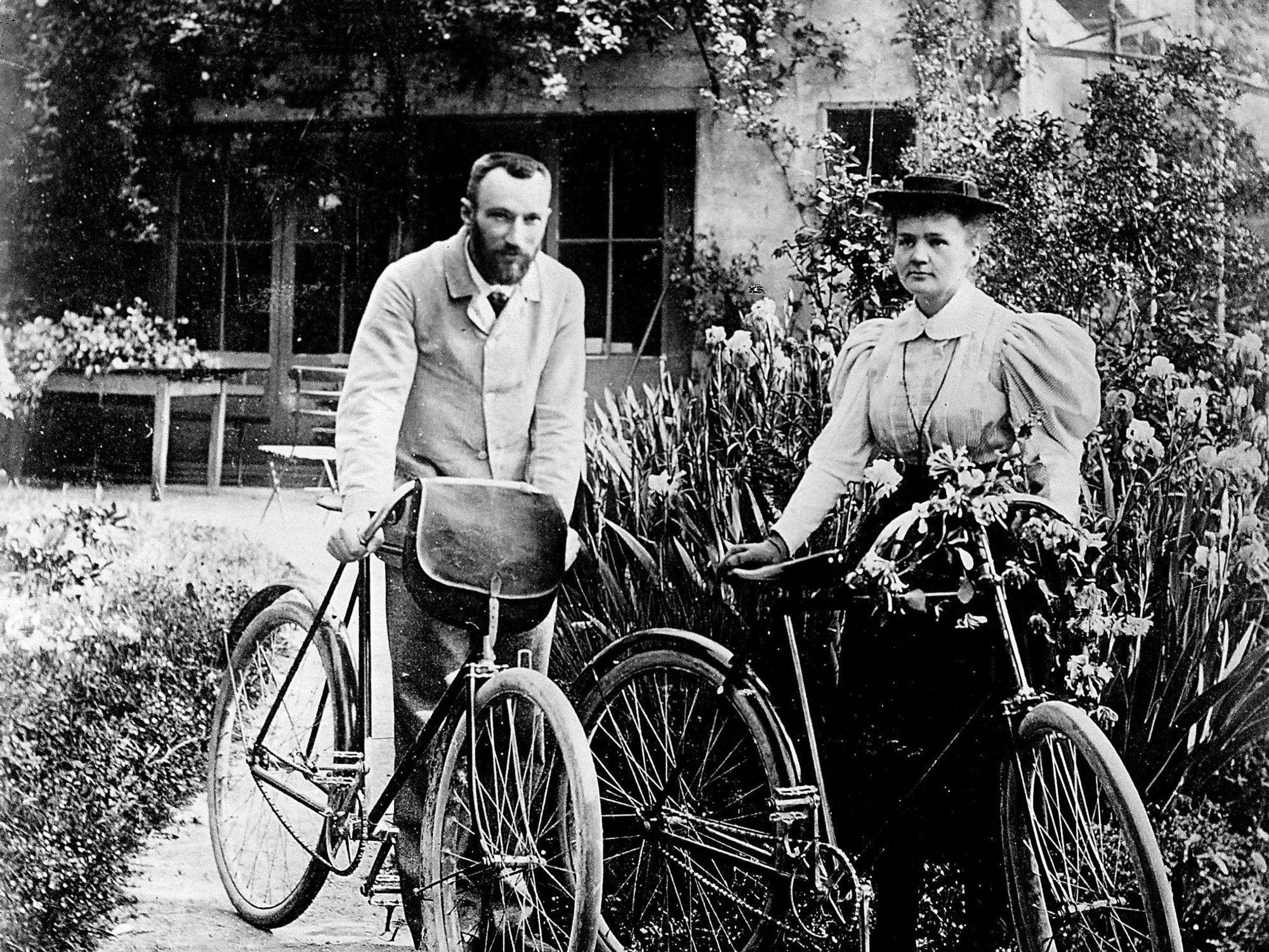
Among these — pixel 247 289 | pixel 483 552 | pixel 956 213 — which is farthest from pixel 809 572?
pixel 247 289

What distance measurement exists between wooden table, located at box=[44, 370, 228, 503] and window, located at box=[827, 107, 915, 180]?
176cm

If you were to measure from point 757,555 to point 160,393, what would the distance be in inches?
62.1

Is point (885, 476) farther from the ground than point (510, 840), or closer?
farther from the ground

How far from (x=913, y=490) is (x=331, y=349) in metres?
1.47

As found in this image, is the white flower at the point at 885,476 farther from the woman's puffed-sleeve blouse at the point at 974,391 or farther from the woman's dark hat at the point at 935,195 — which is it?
the woman's dark hat at the point at 935,195

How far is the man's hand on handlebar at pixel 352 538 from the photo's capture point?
2609 millimetres

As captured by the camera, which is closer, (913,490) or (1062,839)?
(1062,839)

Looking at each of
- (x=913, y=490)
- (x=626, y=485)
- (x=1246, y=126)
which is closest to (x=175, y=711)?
(x=626, y=485)

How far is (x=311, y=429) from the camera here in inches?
126

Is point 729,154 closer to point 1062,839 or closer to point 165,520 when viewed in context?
point 165,520

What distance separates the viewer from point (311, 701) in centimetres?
298

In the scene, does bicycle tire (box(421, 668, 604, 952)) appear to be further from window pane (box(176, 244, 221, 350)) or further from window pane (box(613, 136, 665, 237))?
window pane (box(613, 136, 665, 237))

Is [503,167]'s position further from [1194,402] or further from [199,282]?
[1194,402]

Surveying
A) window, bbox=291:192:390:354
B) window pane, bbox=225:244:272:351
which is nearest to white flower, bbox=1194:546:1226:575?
window, bbox=291:192:390:354
